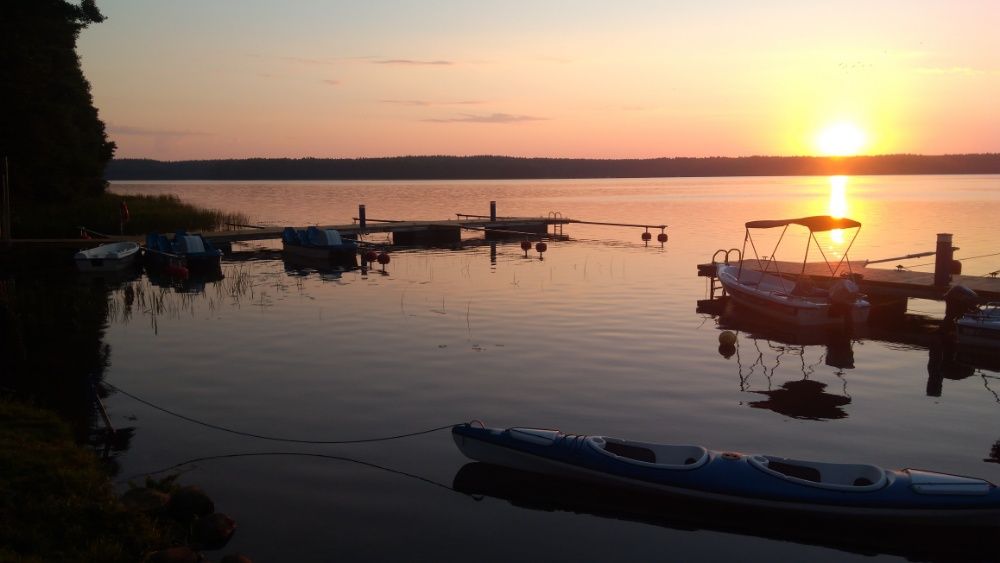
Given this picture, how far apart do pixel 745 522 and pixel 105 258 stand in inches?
1316

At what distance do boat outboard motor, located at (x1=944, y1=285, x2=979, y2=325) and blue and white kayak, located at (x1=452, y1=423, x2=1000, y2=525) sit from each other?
45.4 feet

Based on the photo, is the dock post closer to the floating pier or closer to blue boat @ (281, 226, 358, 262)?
the floating pier

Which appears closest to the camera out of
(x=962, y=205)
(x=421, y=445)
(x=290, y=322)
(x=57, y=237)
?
(x=421, y=445)

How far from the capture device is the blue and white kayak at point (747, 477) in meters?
10.4

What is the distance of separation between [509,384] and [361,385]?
3.24 metres

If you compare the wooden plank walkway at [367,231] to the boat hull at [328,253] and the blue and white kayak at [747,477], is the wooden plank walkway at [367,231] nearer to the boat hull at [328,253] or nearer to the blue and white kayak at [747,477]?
the boat hull at [328,253]

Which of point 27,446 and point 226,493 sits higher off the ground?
point 27,446

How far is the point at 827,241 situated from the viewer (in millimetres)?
56594

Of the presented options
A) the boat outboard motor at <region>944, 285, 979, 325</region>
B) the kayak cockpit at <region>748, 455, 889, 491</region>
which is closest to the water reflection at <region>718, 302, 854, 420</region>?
the boat outboard motor at <region>944, 285, 979, 325</region>

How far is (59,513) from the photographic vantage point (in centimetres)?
908

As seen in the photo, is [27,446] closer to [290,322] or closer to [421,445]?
[421,445]

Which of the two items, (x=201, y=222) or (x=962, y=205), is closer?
(x=201, y=222)

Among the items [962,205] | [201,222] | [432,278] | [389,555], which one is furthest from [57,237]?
[962,205]

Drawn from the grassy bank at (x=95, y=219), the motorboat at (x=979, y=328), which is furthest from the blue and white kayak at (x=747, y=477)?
the grassy bank at (x=95, y=219)
